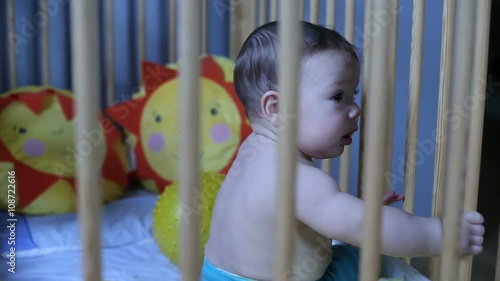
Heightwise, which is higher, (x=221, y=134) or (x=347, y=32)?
(x=347, y=32)

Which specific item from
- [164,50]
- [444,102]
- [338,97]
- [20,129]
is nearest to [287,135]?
[338,97]

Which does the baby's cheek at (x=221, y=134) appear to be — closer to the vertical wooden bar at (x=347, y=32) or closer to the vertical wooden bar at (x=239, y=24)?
the vertical wooden bar at (x=239, y=24)

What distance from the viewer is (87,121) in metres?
0.50

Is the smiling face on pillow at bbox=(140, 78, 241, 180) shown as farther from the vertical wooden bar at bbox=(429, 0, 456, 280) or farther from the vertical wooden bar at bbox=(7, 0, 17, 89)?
the vertical wooden bar at bbox=(429, 0, 456, 280)

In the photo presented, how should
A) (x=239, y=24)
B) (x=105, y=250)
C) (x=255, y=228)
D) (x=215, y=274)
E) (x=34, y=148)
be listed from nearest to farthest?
(x=255, y=228) → (x=215, y=274) → (x=105, y=250) → (x=34, y=148) → (x=239, y=24)

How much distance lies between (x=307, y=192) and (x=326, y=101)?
150 millimetres

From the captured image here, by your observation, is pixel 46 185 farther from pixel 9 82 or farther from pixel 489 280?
pixel 489 280

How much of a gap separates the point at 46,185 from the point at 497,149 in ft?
3.92

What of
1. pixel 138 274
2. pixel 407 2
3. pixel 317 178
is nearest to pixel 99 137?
pixel 317 178

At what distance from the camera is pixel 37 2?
5.96ft

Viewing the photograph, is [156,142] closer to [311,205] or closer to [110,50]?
[110,50]

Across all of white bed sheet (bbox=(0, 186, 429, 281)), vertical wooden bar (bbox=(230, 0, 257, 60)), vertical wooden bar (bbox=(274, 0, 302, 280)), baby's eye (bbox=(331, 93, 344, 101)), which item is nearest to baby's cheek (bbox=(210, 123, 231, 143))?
white bed sheet (bbox=(0, 186, 429, 281))

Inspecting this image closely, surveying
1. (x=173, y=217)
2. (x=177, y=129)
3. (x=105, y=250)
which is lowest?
(x=105, y=250)

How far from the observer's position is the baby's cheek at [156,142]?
1688 mm
